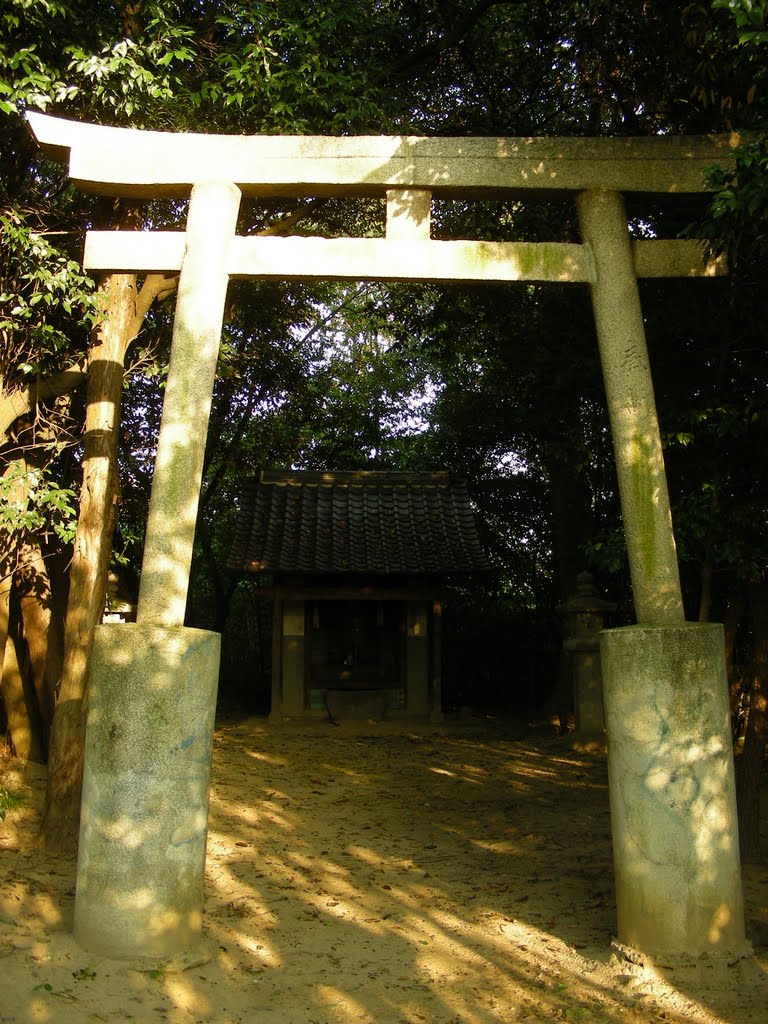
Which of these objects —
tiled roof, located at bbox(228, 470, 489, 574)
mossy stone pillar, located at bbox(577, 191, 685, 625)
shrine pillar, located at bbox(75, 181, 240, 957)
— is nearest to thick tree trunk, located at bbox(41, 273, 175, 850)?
shrine pillar, located at bbox(75, 181, 240, 957)

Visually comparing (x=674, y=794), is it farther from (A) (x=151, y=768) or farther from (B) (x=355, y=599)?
(B) (x=355, y=599)

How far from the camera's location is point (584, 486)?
54.2 ft

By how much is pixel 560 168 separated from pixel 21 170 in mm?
5408

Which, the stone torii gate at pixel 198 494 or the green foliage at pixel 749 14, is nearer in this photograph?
the green foliage at pixel 749 14

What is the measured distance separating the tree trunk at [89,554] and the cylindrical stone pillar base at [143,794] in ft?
8.73

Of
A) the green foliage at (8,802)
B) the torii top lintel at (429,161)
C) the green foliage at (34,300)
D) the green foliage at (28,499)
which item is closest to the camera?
the torii top lintel at (429,161)

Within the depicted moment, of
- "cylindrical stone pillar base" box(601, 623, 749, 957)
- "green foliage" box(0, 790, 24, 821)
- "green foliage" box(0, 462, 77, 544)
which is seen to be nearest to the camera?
"cylindrical stone pillar base" box(601, 623, 749, 957)

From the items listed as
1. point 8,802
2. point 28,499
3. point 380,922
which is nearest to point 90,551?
point 28,499

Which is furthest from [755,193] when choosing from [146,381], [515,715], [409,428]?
[409,428]

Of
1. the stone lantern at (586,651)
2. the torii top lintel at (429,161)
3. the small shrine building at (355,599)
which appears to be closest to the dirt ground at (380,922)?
the stone lantern at (586,651)

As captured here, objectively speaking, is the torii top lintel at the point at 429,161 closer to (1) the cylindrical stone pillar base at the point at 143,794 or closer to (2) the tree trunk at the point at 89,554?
(2) the tree trunk at the point at 89,554

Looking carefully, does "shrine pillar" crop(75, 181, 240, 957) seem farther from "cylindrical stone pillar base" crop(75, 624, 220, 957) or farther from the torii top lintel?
the torii top lintel

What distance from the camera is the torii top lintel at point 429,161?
589 cm

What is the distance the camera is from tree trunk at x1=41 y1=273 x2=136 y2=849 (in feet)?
24.9
